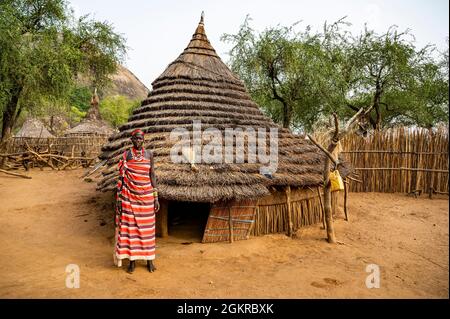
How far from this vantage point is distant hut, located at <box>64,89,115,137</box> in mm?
20452

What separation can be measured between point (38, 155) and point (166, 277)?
12151mm

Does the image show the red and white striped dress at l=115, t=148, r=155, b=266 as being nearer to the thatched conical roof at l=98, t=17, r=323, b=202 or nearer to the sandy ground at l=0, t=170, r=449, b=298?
the sandy ground at l=0, t=170, r=449, b=298

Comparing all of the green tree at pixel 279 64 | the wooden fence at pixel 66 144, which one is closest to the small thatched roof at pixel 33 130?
the wooden fence at pixel 66 144

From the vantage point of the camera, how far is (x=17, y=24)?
472 inches

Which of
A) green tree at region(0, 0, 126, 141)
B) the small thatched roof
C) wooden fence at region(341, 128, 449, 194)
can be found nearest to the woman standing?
wooden fence at region(341, 128, 449, 194)

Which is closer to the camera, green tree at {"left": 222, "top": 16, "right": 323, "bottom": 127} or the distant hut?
green tree at {"left": 222, "top": 16, "right": 323, "bottom": 127}

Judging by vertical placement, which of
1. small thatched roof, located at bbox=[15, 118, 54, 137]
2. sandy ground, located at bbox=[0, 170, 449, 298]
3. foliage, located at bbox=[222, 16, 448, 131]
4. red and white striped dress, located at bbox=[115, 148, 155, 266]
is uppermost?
foliage, located at bbox=[222, 16, 448, 131]

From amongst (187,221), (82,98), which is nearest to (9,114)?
(187,221)

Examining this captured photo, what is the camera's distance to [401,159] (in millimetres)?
10289

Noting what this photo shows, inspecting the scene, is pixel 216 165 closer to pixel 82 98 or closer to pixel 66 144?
pixel 66 144

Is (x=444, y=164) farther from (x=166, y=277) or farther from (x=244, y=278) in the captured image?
(x=166, y=277)

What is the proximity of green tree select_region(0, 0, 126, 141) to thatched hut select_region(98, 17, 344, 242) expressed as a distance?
23.3ft

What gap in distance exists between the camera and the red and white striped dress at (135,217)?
4.14m

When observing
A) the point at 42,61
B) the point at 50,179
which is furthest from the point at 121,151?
the point at 42,61
